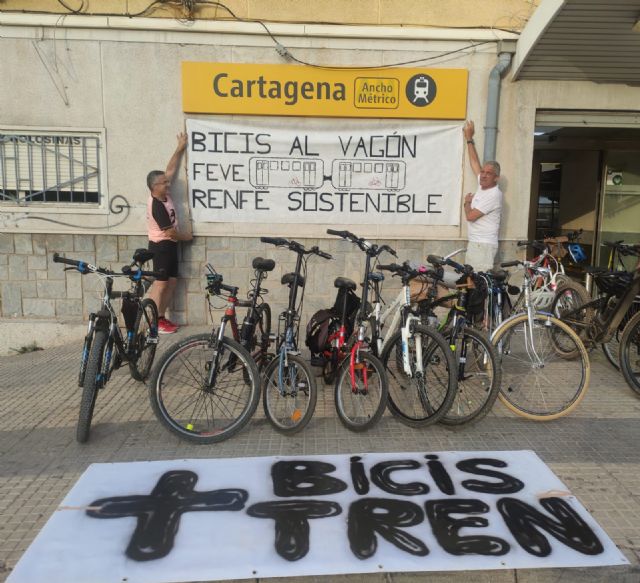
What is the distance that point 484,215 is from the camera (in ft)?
20.6

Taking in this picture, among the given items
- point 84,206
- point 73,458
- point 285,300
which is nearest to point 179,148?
point 84,206

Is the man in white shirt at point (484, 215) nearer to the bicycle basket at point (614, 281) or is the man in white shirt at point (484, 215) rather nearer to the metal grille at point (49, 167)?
the bicycle basket at point (614, 281)

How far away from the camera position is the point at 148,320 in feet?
15.3

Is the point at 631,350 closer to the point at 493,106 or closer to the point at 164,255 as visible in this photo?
the point at 493,106

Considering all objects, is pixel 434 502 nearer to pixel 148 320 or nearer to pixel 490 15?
pixel 148 320

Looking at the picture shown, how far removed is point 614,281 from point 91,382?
453cm

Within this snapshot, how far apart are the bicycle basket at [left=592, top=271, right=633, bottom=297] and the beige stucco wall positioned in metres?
3.46

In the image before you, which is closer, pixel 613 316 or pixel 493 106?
pixel 613 316

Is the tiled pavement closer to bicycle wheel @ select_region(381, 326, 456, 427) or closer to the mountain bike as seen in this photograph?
bicycle wheel @ select_region(381, 326, 456, 427)

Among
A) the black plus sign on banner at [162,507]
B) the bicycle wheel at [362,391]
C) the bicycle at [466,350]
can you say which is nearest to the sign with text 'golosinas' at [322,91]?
the bicycle at [466,350]

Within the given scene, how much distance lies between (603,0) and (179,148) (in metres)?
4.86

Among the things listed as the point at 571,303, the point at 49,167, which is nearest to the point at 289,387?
the point at 571,303

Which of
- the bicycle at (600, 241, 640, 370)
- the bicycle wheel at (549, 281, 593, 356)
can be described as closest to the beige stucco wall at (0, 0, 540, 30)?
the bicycle at (600, 241, 640, 370)

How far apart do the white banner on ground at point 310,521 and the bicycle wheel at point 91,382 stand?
41 cm
